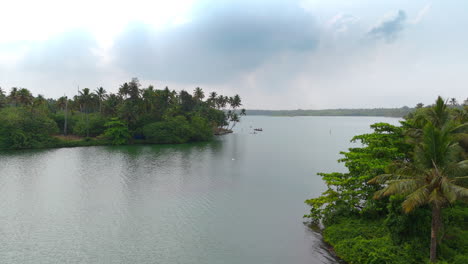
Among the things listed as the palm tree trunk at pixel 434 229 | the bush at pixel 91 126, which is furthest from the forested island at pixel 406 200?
the bush at pixel 91 126

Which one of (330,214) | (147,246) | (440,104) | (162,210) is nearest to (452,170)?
(330,214)

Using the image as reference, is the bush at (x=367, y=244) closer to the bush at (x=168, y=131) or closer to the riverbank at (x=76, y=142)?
the bush at (x=168, y=131)

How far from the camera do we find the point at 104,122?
260 feet

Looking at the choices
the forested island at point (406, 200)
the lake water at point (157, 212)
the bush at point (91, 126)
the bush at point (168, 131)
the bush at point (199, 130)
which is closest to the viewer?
the forested island at point (406, 200)

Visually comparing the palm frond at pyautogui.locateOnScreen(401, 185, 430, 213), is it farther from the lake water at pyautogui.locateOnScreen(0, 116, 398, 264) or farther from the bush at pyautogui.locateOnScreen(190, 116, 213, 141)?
the bush at pyautogui.locateOnScreen(190, 116, 213, 141)

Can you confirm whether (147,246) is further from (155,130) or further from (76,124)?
(76,124)

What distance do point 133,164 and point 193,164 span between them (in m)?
10.4

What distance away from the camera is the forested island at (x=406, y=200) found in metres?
13.6

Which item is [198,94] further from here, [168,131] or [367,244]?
[367,244]

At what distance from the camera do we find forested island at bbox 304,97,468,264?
13594 mm

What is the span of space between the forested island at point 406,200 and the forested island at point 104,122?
202 feet

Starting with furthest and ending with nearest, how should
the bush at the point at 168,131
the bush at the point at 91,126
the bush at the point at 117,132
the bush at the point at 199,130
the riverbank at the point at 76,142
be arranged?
the bush at the point at 199,130, the bush at the point at 168,131, the bush at the point at 91,126, the bush at the point at 117,132, the riverbank at the point at 76,142

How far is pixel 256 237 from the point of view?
21.8m

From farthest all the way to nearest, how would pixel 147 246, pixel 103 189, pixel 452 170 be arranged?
pixel 103 189 < pixel 147 246 < pixel 452 170
